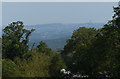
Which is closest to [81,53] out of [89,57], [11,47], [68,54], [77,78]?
[89,57]

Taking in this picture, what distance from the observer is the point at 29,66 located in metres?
26.9

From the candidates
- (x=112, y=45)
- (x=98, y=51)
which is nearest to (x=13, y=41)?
(x=98, y=51)

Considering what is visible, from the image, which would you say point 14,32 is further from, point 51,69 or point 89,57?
point 89,57

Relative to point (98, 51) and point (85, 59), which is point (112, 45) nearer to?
point (98, 51)

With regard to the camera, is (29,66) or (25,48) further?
(25,48)

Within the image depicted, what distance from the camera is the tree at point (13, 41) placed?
3941 cm

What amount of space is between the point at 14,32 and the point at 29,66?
1450 cm

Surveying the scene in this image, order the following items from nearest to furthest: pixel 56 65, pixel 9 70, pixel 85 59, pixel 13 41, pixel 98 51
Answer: pixel 98 51 → pixel 9 70 → pixel 85 59 → pixel 56 65 → pixel 13 41

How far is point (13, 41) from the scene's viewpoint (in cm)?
3997

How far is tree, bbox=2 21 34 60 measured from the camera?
39406 mm

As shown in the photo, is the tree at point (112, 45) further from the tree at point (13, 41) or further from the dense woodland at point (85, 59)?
the tree at point (13, 41)

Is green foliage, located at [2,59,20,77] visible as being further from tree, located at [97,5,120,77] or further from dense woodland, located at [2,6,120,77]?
tree, located at [97,5,120,77]

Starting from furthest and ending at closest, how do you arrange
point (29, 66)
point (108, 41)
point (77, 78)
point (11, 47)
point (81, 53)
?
1. point (11, 47)
2. point (77, 78)
3. point (81, 53)
4. point (29, 66)
5. point (108, 41)

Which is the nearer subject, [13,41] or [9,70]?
[9,70]
